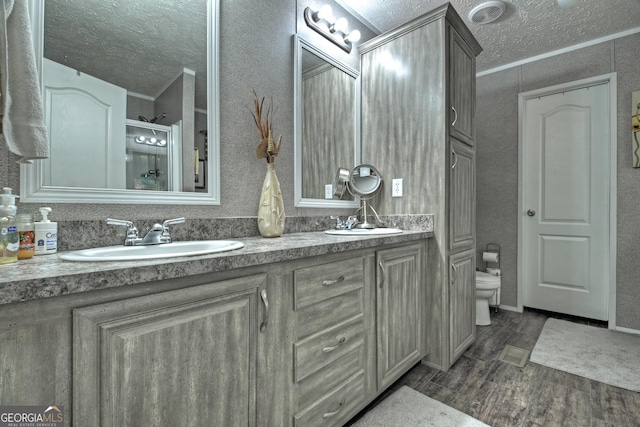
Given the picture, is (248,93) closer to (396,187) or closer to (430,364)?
(396,187)

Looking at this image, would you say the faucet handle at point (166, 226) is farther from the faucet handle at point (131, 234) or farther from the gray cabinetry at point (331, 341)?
the gray cabinetry at point (331, 341)

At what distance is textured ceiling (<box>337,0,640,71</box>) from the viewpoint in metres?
2.09

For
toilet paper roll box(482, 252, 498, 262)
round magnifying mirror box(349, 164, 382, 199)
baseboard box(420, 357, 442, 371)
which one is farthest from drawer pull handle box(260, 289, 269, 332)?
toilet paper roll box(482, 252, 498, 262)

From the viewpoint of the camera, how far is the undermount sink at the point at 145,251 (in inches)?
28.8

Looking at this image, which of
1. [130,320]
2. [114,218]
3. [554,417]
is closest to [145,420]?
[130,320]

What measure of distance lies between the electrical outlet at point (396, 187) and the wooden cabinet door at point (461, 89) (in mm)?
432

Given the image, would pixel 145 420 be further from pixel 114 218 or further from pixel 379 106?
pixel 379 106

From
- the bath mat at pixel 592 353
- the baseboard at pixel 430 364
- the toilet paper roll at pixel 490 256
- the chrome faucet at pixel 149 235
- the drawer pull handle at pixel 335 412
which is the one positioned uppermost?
the chrome faucet at pixel 149 235

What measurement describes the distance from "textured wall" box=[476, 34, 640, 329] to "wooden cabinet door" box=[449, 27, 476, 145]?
3.68 feet

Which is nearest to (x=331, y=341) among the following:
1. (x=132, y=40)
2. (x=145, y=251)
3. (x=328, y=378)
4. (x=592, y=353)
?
(x=328, y=378)

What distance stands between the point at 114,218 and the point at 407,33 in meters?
1.97

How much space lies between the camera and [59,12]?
39.5 inches

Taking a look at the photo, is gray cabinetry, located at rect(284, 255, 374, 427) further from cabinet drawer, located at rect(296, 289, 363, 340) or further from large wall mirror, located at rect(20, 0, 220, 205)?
large wall mirror, located at rect(20, 0, 220, 205)

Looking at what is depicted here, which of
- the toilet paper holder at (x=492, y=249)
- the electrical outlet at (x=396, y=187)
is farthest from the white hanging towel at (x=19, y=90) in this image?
the toilet paper holder at (x=492, y=249)
